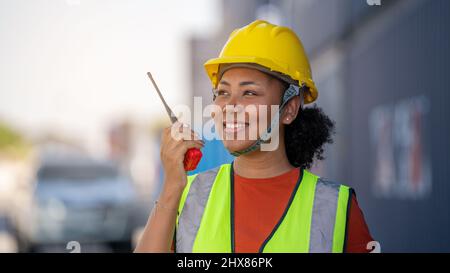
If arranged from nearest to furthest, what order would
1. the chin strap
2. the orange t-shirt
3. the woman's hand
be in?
the woman's hand
the orange t-shirt
the chin strap

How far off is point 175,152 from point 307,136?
0.77 metres

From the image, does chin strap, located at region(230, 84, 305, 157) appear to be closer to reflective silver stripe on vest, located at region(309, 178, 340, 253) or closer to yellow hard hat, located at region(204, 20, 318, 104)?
yellow hard hat, located at region(204, 20, 318, 104)

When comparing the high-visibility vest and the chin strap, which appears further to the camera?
the chin strap

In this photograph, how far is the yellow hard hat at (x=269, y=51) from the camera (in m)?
2.63

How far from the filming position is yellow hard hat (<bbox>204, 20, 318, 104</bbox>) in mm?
2633

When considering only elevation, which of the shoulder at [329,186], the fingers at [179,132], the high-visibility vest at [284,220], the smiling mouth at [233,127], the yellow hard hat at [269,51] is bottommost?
the high-visibility vest at [284,220]

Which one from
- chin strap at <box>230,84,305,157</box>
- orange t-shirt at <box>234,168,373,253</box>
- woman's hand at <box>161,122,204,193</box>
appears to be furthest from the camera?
chin strap at <box>230,84,305,157</box>

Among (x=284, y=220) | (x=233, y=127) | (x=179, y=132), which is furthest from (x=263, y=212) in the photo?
(x=179, y=132)

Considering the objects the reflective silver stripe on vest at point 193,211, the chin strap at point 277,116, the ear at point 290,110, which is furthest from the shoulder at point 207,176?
the ear at point 290,110

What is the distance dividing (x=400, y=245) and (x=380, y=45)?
3.11 metres

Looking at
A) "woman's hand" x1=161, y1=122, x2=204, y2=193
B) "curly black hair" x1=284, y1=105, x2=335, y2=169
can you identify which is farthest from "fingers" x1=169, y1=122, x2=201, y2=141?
"curly black hair" x1=284, y1=105, x2=335, y2=169

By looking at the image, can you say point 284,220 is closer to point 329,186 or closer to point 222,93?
point 329,186

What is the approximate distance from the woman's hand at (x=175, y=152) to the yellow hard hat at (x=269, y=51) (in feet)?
1.27

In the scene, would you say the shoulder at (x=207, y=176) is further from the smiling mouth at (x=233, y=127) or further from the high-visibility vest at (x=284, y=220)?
the smiling mouth at (x=233, y=127)
